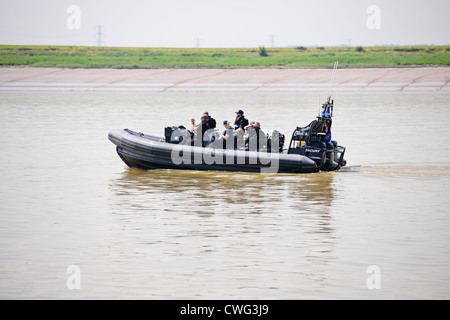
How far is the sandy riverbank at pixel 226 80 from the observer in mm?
42438

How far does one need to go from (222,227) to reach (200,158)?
4912 mm

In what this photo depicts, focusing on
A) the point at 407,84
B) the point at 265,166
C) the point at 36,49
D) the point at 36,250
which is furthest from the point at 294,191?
the point at 36,49

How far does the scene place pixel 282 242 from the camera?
9812mm

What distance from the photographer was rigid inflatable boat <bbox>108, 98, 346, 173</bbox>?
15.0 metres

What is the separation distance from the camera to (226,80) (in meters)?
46.5

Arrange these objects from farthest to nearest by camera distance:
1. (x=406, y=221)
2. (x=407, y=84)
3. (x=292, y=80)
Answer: (x=292, y=80)
(x=407, y=84)
(x=406, y=221)

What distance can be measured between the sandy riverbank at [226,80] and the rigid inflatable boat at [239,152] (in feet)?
85.4
